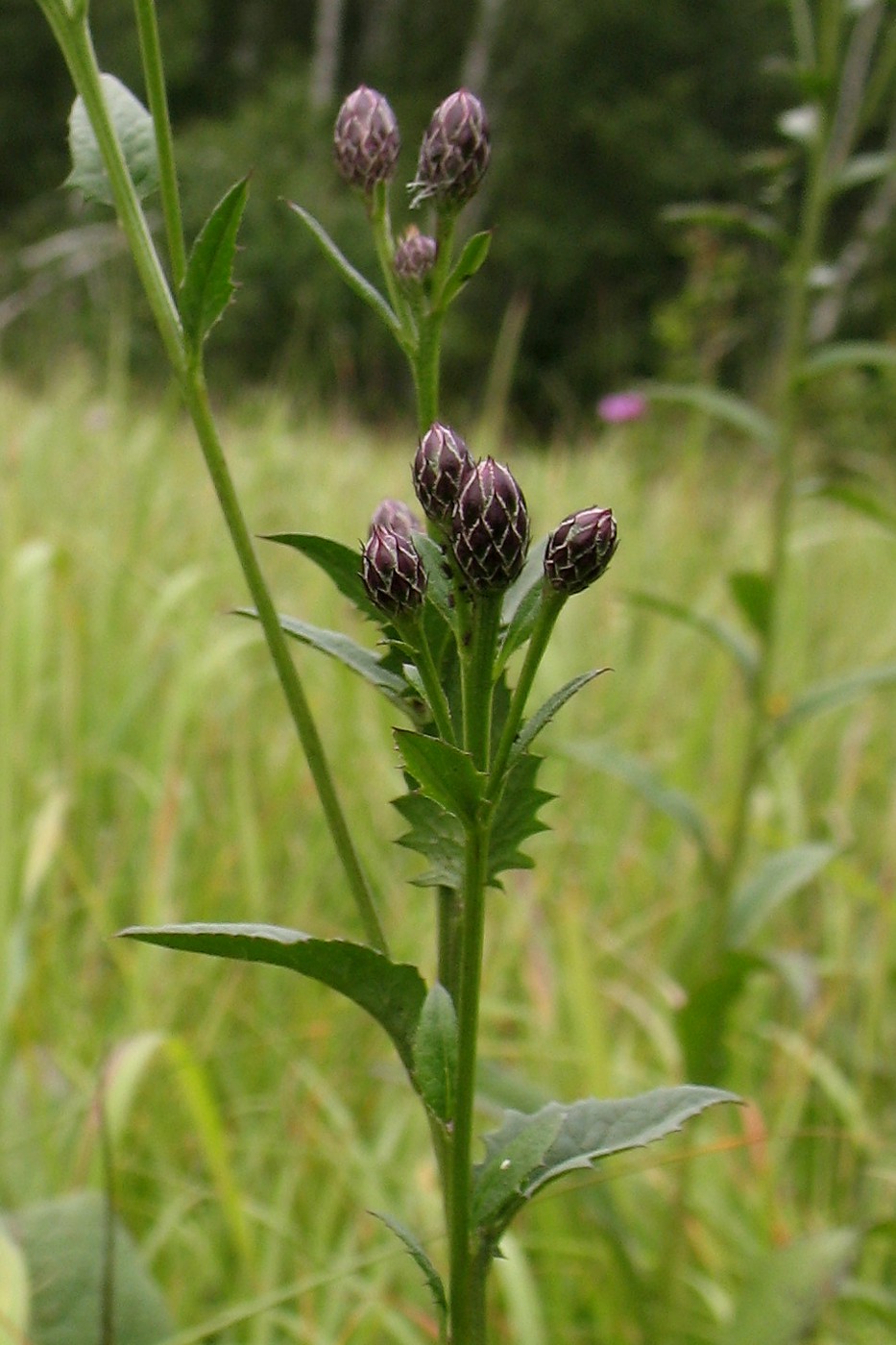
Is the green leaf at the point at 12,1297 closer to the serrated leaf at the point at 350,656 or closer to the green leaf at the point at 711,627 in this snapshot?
the serrated leaf at the point at 350,656

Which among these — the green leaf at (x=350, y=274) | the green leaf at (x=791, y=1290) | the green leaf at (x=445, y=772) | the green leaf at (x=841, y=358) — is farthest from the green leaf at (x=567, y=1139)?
the green leaf at (x=841, y=358)

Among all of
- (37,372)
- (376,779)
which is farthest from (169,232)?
(37,372)

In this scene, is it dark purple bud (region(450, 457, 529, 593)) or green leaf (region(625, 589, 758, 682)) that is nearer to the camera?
dark purple bud (region(450, 457, 529, 593))

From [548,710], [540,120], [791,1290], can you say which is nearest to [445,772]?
[548,710]

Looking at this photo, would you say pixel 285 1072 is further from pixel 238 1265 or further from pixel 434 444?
pixel 434 444

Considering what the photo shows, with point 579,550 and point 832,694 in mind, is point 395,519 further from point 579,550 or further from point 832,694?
point 832,694

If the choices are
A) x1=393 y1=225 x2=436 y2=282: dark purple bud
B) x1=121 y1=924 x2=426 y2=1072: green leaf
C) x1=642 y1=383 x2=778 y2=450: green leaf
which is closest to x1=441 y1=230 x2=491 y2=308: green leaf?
x1=393 y1=225 x2=436 y2=282: dark purple bud

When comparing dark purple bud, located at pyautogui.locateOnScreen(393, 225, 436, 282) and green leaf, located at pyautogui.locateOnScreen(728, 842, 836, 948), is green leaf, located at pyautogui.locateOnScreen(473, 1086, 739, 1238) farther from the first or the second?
green leaf, located at pyautogui.locateOnScreen(728, 842, 836, 948)
